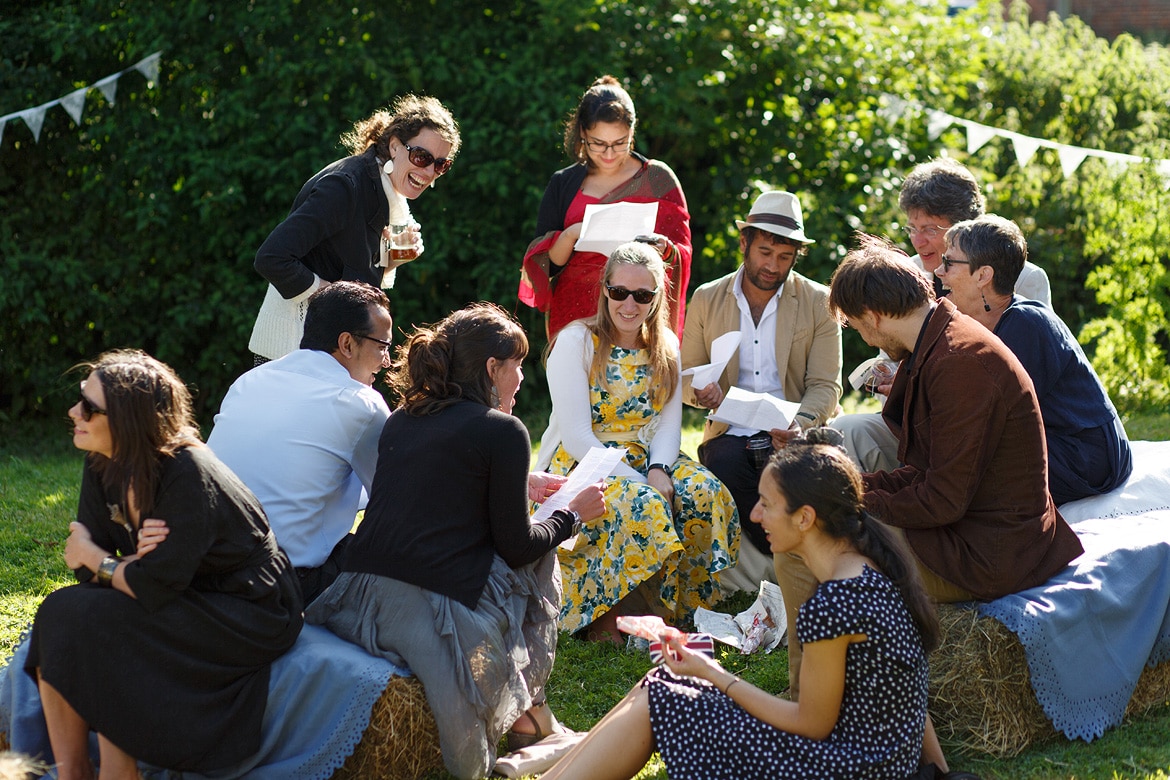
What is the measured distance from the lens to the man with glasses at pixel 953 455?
3.82m

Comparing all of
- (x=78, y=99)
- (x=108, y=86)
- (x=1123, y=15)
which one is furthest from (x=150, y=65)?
(x=1123, y=15)

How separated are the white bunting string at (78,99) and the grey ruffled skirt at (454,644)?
19.3 ft

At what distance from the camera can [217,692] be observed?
3438 mm

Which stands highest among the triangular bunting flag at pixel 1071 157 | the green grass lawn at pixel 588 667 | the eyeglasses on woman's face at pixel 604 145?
the eyeglasses on woman's face at pixel 604 145

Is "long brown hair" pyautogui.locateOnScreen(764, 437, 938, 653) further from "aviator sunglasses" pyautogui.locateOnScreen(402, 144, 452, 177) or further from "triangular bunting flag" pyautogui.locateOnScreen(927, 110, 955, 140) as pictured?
"triangular bunting flag" pyautogui.locateOnScreen(927, 110, 955, 140)

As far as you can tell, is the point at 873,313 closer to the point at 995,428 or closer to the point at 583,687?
the point at 995,428

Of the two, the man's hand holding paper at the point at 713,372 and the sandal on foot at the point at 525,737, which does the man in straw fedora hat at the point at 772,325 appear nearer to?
the man's hand holding paper at the point at 713,372

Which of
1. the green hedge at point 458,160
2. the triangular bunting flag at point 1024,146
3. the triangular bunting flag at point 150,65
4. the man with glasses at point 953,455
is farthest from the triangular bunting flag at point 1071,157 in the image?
the triangular bunting flag at point 150,65

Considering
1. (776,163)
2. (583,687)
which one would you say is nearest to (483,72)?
(776,163)

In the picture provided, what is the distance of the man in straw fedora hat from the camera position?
579 cm

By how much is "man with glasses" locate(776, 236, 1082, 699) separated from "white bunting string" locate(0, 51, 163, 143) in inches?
250

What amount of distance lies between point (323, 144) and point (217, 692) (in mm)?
6146

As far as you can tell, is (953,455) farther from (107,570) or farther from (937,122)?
(937,122)

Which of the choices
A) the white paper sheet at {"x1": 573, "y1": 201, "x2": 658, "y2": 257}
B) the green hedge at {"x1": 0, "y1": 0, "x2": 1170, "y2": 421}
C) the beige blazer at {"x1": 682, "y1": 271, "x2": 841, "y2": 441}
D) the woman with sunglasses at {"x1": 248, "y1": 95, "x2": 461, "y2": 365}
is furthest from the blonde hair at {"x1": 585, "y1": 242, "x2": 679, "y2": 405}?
the green hedge at {"x1": 0, "y1": 0, "x2": 1170, "y2": 421}
